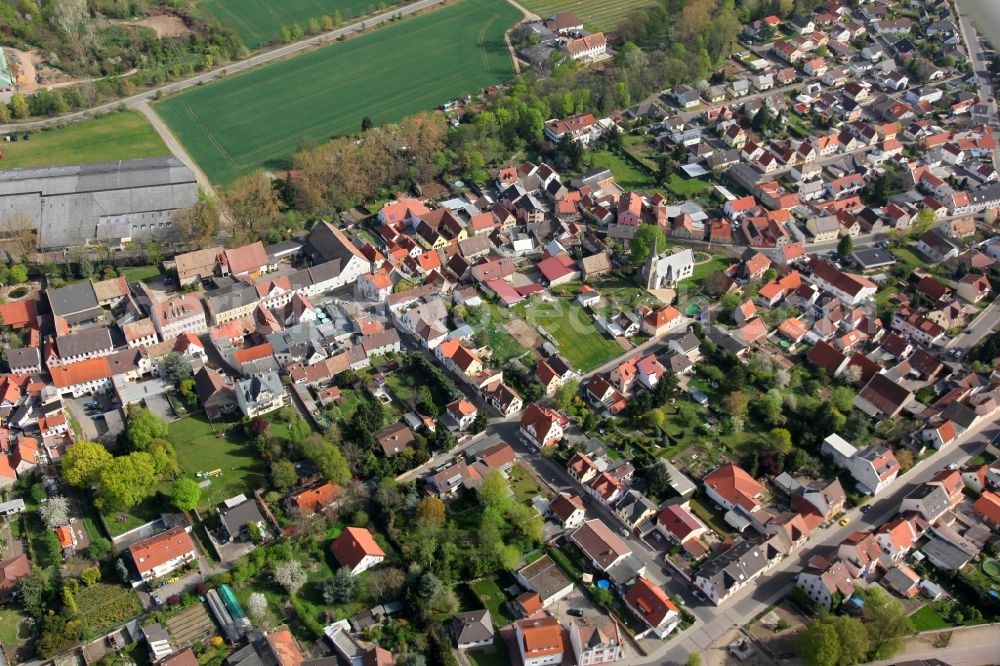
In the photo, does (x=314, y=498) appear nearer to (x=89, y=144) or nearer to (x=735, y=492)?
(x=735, y=492)

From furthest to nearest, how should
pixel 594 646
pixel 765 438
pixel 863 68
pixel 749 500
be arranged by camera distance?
pixel 863 68
pixel 765 438
pixel 749 500
pixel 594 646

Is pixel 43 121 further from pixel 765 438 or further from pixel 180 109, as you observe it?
pixel 765 438

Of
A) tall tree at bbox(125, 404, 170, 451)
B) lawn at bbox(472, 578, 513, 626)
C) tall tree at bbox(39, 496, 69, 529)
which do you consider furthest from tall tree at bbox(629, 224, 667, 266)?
tall tree at bbox(39, 496, 69, 529)

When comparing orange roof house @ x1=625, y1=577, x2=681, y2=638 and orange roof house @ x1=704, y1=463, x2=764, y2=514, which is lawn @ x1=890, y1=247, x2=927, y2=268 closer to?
orange roof house @ x1=704, y1=463, x2=764, y2=514

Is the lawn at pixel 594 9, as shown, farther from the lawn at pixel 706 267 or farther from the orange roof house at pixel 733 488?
the orange roof house at pixel 733 488

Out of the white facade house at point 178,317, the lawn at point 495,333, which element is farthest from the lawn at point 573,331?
the white facade house at point 178,317

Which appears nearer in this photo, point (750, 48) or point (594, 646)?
point (594, 646)

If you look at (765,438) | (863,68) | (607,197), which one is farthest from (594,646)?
(863,68)
